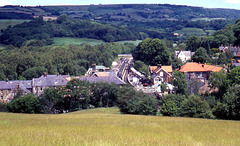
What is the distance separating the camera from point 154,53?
90.6 m

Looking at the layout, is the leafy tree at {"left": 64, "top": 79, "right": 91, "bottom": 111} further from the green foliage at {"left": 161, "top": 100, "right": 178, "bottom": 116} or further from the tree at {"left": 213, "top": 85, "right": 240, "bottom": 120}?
the tree at {"left": 213, "top": 85, "right": 240, "bottom": 120}

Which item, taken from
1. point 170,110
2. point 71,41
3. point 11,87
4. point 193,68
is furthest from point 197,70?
point 71,41

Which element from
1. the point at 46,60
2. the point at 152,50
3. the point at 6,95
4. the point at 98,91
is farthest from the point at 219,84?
the point at 46,60

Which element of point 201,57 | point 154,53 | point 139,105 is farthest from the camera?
point 154,53

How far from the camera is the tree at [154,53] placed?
287 ft

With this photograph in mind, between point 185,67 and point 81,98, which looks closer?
point 81,98

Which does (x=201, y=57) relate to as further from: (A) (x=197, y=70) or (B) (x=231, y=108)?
(B) (x=231, y=108)

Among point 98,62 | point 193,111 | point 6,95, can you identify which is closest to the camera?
point 193,111

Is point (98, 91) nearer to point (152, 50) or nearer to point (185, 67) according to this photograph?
point (185, 67)

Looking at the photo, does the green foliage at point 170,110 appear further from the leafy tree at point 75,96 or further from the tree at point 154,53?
the tree at point 154,53

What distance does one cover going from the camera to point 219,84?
155 feet

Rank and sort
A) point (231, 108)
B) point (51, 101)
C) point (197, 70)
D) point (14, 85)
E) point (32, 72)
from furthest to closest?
point (32, 72)
point (197, 70)
point (14, 85)
point (51, 101)
point (231, 108)

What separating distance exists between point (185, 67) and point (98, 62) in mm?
34423

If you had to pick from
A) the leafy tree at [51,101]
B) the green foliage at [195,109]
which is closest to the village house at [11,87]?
the leafy tree at [51,101]
